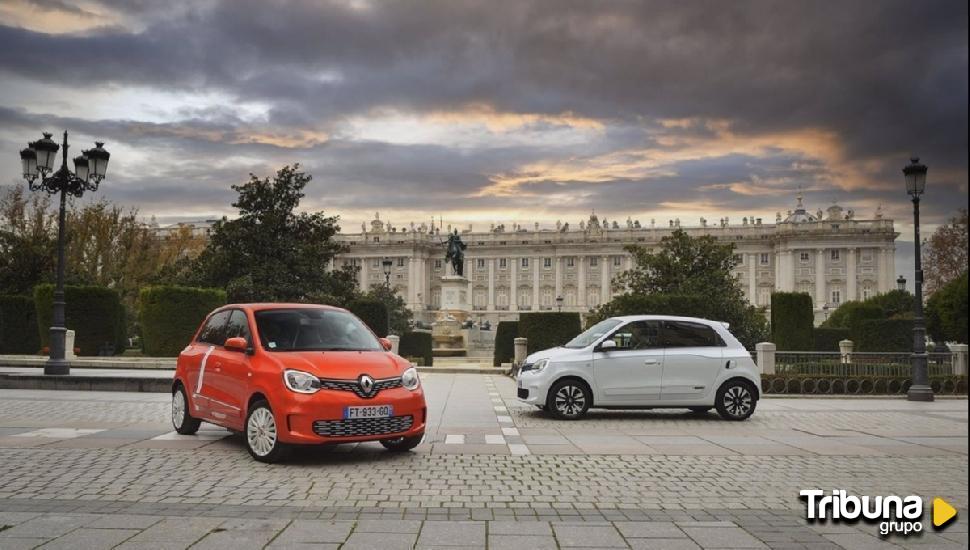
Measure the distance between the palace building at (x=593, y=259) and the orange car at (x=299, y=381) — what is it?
110910 millimetres

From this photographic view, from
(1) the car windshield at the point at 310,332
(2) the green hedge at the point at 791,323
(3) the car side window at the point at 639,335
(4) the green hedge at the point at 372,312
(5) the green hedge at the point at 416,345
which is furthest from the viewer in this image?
(5) the green hedge at the point at 416,345

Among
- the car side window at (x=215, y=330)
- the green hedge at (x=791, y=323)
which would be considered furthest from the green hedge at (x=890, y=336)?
the car side window at (x=215, y=330)

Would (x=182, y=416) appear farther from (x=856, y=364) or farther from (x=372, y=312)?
(x=372, y=312)

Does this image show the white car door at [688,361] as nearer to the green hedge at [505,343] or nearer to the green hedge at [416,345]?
Result: the green hedge at [505,343]

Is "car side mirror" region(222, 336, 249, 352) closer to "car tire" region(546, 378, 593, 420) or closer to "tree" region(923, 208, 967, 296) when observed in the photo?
"car tire" region(546, 378, 593, 420)

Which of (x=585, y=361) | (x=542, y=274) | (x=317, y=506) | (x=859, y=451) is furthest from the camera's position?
(x=542, y=274)

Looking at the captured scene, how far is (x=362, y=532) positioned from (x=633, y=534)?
6.00 feet

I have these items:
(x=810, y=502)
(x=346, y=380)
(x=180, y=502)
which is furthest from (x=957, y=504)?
(x=180, y=502)

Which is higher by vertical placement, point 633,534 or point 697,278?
point 697,278

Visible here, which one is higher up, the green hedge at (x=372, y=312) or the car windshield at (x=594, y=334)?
the green hedge at (x=372, y=312)

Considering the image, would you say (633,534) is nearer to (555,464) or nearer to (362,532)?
(362,532)

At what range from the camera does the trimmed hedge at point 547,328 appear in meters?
31.5

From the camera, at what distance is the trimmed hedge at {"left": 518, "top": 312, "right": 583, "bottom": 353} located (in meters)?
31.5

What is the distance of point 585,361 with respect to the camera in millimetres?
13797
